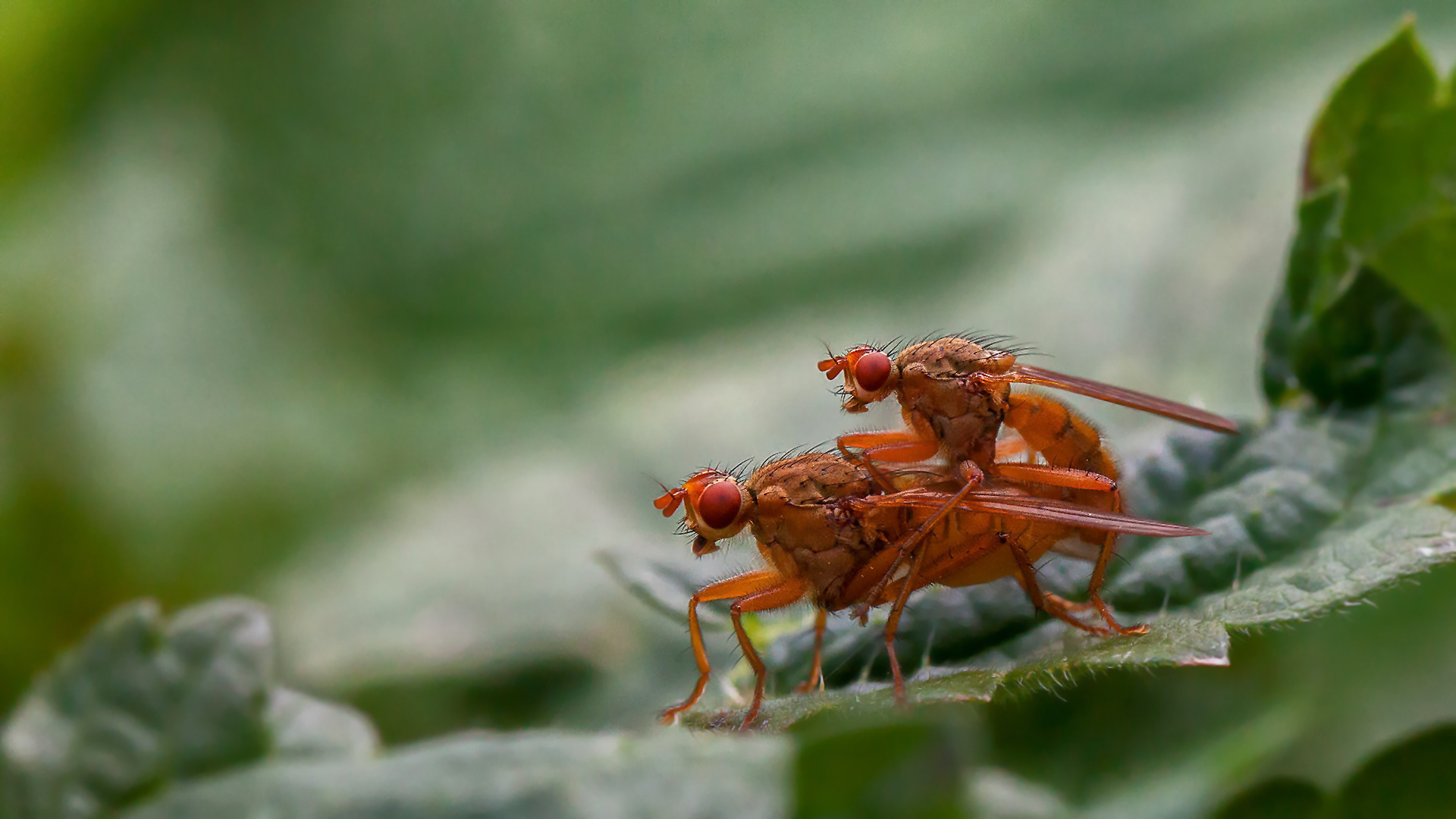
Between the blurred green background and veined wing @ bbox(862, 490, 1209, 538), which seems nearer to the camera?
veined wing @ bbox(862, 490, 1209, 538)

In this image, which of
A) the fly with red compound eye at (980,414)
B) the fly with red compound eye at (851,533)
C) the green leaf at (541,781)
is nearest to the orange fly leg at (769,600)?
the fly with red compound eye at (851,533)

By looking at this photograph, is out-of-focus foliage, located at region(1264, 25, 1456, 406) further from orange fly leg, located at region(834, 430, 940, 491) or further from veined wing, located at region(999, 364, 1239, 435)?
orange fly leg, located at region(834, 430, 940, 491)

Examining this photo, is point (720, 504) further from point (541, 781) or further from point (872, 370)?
point (541, 781)

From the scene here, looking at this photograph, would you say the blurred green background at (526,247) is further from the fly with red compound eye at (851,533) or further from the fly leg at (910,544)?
the fly leg at (910,544)

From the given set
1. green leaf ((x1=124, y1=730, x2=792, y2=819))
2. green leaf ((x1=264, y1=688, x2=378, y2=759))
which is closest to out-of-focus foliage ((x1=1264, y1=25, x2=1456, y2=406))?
green leaf ((x1=124, y1=730, x2=792, y2=819))

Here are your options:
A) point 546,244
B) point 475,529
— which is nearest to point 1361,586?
point 475,529

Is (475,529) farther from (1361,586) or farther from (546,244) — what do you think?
(1361,586)

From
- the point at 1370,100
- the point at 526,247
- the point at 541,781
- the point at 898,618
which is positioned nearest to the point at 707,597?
the point at 898,618
